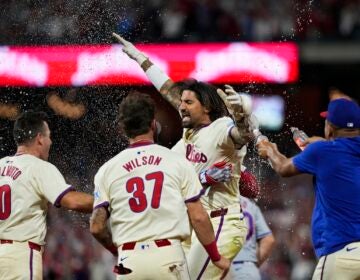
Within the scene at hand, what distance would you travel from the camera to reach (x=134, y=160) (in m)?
6.52

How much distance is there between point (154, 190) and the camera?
643 cm

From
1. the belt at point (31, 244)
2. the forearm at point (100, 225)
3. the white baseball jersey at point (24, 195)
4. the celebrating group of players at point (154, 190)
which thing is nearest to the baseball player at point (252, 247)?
the celebrating group of players at point (154, 190)

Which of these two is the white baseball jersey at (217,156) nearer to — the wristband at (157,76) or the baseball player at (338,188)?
the baseball player at (338,188)

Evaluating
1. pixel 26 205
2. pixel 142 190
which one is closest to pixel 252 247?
pixel 26 205

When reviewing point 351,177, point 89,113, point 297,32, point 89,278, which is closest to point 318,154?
point 351,177

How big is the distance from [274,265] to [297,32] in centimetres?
507

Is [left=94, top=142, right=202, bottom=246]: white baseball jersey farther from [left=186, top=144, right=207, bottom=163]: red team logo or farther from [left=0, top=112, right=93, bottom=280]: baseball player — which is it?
[left=186, top=144, right=207, bottom=163]: red team logo

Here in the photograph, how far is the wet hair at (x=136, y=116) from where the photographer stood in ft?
21.7

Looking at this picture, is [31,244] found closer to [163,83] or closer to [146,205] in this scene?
[146,205]

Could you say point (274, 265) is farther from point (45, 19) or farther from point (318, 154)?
point (318, 154)

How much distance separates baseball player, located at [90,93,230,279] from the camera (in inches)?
252

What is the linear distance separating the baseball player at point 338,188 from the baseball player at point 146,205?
3.35 ft

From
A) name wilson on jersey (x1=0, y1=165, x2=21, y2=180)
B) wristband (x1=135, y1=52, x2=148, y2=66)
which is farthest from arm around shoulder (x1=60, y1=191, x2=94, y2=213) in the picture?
wristband (x1=135, y1=52, x2=148, y2=66)

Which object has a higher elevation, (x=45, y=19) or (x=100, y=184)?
(x=45, y=19)
